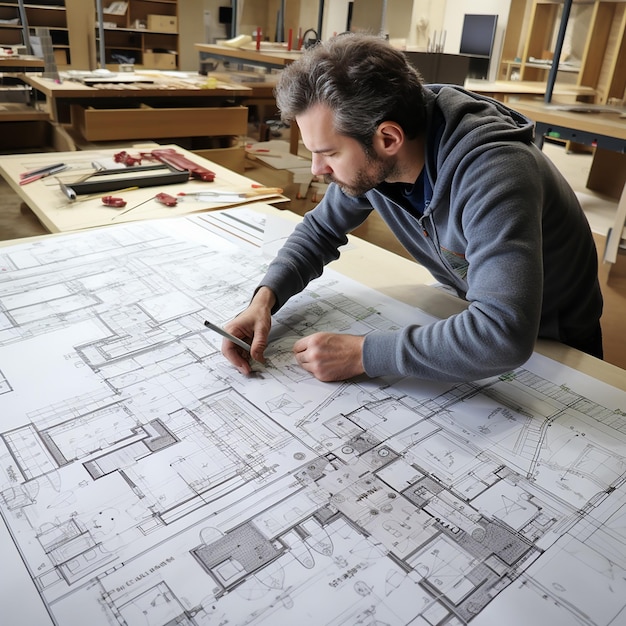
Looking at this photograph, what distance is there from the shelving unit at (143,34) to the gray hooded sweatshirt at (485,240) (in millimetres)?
6976

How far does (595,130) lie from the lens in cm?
290

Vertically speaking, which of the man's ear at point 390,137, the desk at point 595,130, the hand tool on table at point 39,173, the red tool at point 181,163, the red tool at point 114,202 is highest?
the man's ear at point 390,137

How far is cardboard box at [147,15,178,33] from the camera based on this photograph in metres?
7.18

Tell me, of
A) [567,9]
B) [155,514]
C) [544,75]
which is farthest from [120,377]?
[544,75]

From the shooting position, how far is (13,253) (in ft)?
4.22

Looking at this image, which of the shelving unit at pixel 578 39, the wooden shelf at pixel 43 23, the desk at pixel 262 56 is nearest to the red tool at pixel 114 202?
the desk at pixel 262 56

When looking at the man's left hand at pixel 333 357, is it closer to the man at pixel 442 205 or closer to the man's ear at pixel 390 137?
the man at pixel 442 205

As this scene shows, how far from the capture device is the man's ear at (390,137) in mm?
944

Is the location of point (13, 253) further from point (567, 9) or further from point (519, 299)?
point (567, 9)

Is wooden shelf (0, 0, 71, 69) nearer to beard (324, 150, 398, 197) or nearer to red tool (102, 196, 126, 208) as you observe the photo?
red tool (102, 196, 126, 208)

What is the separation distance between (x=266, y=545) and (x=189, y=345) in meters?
0.45

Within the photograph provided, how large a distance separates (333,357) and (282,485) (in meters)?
0.27

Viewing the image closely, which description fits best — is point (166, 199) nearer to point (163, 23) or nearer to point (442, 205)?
point (442, 205)

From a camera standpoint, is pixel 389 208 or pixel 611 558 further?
pixel 389 208
